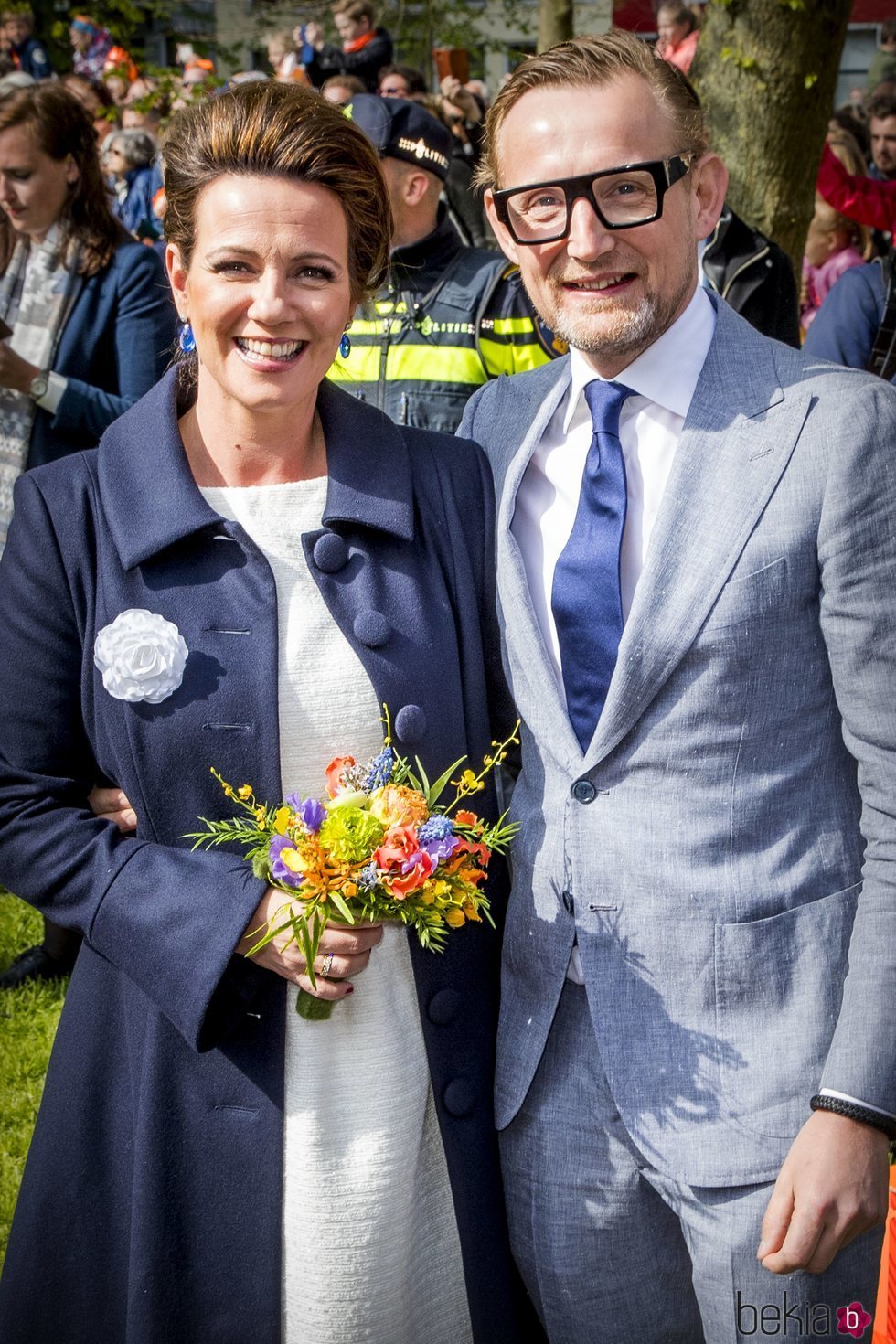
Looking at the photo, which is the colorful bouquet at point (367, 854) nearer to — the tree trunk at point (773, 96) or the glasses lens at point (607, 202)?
the glasses lens at point (607, 202)

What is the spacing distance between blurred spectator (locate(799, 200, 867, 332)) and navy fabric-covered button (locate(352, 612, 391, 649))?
6387 mm

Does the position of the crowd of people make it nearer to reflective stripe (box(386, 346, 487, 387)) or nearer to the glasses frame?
the glasses frame

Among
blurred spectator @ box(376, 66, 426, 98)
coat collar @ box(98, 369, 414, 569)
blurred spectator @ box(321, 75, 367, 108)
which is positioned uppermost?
blurred spectator @ box(376, 66, 426, 98)

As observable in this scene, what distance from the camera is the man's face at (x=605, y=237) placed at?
8.13 feet

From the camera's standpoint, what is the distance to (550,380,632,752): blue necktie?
2.43 metres

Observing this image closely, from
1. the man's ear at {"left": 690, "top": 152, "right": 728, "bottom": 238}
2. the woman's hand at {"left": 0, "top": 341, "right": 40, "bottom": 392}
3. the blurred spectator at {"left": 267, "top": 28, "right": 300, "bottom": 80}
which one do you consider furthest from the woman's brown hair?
the blurred spectator at {"left": 267, "top": 28, "right": 300, "bottom": 80}

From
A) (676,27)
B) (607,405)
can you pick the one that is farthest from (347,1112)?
(676,27)

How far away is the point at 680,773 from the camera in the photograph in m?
2.35

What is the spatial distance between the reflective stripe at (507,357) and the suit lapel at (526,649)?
8.50 ft

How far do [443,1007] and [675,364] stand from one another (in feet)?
4.06

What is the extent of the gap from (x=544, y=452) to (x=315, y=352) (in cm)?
48

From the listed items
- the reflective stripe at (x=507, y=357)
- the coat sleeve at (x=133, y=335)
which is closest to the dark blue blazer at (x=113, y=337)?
the coat sleeve at (x=133, y=335)

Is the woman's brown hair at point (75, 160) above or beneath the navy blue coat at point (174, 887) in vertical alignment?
above

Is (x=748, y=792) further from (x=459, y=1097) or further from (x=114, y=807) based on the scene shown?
(x=114, y=807)
